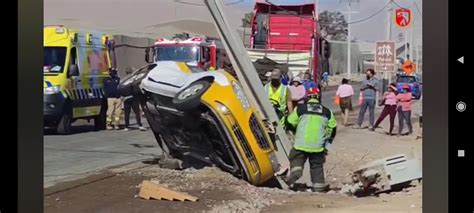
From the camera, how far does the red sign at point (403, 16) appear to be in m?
3.28

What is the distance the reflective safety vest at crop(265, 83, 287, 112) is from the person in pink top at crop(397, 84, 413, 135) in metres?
0.59

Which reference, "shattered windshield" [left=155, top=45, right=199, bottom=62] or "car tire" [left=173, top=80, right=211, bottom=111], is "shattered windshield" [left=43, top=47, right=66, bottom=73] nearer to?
"shattered windshield" [left=155, top=45, right=199, bottom=62]

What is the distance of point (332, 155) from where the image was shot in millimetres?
3764

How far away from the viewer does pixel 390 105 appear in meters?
3.64

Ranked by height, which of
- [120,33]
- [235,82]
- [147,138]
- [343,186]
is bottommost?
[343,186]

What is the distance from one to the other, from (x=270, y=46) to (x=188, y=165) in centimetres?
A: 75

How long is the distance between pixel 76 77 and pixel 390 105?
5.22 feet

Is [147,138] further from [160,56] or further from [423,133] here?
[423,133]

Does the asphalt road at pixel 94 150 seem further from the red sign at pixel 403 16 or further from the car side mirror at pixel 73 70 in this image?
the red sign at pixel 403 16

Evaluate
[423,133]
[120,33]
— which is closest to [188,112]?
[120,33]

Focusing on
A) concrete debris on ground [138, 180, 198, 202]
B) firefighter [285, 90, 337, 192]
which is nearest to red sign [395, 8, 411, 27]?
firefighter [285, 90, 337, 192]

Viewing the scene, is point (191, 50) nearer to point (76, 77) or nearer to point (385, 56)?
point (76, 77)

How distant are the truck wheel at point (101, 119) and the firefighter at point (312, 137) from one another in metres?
0.96

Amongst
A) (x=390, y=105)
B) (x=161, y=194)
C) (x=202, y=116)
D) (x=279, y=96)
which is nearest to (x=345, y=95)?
(x=390, y=105)
